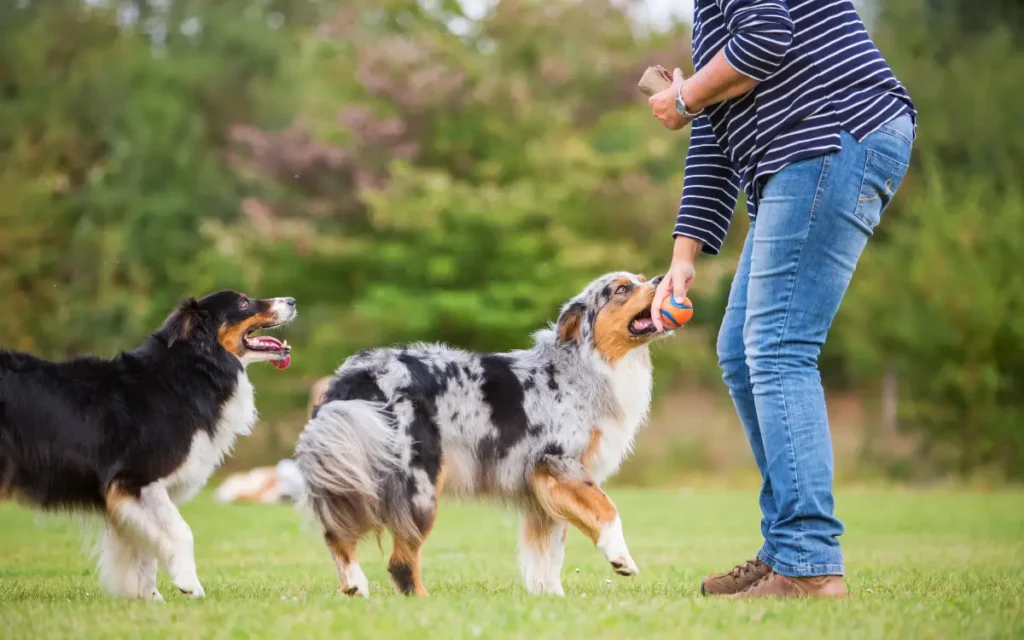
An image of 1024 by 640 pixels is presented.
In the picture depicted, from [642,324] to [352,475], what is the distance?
1582 millimetres

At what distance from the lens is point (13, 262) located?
696 inches

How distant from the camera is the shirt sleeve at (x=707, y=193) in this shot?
4406 millimetres

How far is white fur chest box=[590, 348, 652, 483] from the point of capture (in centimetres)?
496

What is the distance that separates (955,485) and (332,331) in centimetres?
969

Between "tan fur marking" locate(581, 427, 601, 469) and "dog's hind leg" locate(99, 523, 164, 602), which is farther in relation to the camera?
"tan fur marking" locate(581, 427, 601, 469)

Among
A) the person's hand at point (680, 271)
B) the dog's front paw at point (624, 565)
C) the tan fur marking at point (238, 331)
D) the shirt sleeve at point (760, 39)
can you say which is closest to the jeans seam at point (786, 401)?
the shirt sleeve at point (760, 39)

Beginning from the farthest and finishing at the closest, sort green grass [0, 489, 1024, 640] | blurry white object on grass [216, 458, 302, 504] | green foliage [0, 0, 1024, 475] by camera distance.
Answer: green foliage [0, 0, 1024, 475]
blurry white object on grass [216, 458, 302, 504]
green grass [0, 489, 1024, 640]

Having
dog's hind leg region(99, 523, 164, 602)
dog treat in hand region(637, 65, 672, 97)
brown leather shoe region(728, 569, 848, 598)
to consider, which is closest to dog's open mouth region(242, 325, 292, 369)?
dog's hind leg region(99, 523, 164, 602)

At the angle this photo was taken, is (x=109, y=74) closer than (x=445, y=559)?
No

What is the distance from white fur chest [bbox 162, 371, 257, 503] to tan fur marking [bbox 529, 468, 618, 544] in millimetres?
1356

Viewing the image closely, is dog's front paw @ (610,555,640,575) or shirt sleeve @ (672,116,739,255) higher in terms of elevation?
shirt sleeve @ (672,116,739,255)

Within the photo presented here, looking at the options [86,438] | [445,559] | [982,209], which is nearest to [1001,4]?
[982,209]

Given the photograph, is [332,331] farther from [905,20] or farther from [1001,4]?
[1001,4]

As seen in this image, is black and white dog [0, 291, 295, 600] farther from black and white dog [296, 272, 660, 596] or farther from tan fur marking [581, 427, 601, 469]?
tan fur marking [581, 427, 601, 469]
